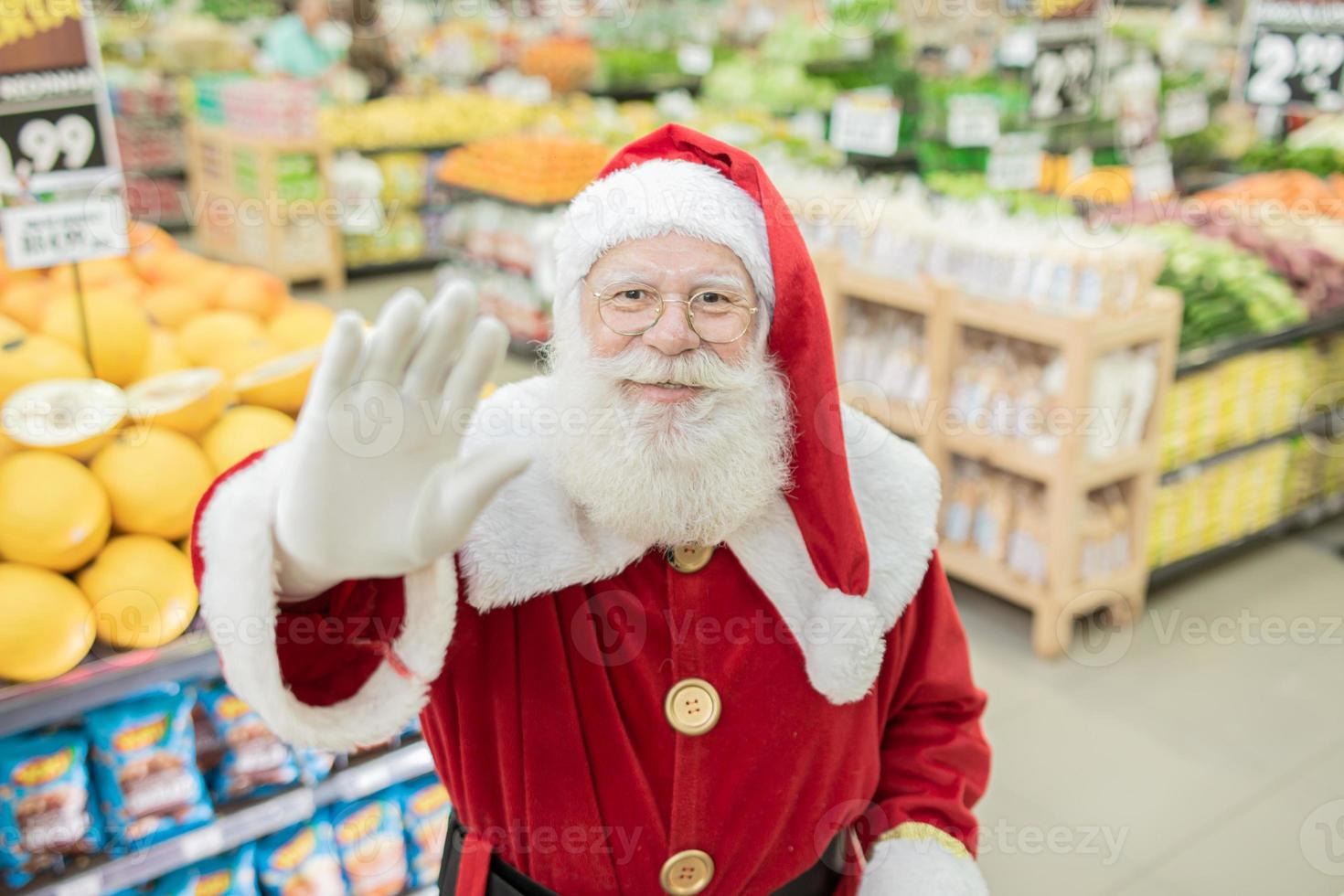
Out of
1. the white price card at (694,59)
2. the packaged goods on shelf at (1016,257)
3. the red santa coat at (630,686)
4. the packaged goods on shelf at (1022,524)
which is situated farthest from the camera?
the white price card at (694,59)

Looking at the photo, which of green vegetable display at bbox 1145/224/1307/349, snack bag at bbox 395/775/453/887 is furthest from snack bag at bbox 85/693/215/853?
green vegetable display at bbox 1145/224/1307/349

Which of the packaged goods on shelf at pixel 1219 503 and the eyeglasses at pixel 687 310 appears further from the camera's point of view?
the packaged goods on shelf at pixel 1219 503

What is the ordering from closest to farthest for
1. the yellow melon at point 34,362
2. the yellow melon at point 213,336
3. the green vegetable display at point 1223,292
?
A: the yellow melon at point 34,362, the yellow melon at point 213,336, the green vegetable display at point 1223,292

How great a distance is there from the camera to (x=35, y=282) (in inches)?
114

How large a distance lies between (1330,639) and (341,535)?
4129mm

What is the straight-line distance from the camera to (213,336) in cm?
257

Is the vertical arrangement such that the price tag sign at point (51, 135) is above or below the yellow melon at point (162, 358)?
above

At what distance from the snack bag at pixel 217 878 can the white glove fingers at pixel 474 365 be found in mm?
1700

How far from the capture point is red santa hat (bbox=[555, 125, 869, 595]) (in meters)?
1.47

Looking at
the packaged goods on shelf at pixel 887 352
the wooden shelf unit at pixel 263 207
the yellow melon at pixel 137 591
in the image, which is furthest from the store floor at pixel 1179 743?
the wooden shelf unit at pixel 263 207

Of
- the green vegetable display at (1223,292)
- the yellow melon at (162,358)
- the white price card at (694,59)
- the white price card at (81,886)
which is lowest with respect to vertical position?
the white price card at (81,886)

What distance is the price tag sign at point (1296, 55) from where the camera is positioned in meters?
4.88

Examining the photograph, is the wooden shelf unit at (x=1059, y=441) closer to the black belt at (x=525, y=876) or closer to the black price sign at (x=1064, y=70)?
the black price sign at (x=1064, y=70)

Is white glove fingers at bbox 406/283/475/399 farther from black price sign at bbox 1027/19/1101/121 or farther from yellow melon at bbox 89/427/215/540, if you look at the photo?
black price sign at bbox 1027/19/1101/121
